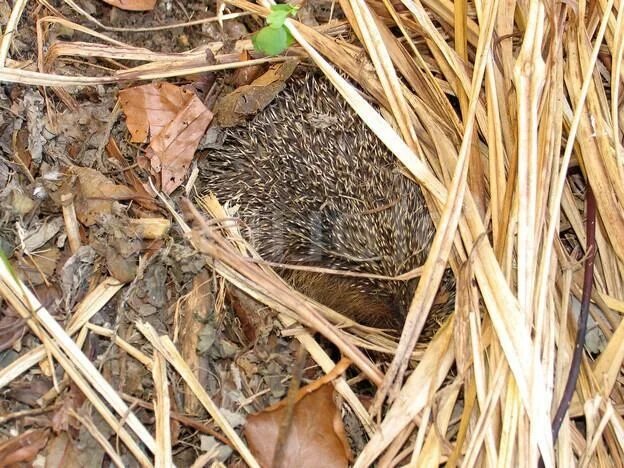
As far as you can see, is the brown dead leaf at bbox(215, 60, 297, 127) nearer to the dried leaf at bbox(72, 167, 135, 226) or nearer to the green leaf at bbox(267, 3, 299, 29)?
the green leaf at bbox(267, 3, 299, 29)

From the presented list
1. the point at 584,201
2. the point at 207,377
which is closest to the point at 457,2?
the point at 584,201

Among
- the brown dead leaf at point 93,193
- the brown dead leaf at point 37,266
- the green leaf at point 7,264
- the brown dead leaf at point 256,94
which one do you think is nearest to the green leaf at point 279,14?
the brown dead leaf at point 256,94

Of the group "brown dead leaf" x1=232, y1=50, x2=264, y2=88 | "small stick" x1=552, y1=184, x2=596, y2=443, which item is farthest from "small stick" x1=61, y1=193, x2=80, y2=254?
"small stick" x1=552, y1=184, x2=596, y2=443

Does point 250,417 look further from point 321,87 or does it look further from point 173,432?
point 321,87

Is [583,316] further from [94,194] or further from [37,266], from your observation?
[37,266]

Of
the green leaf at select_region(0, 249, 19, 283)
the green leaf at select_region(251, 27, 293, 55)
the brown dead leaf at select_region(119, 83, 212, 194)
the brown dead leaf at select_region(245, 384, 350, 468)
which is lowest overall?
the brown dead leaf at select_region(245, 384, 350, 468)

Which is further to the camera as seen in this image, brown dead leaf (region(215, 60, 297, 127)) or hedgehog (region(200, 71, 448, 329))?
brown dead leaf (region(215, 60, 297, 127))

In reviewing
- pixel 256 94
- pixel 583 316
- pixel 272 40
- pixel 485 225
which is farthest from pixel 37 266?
pixel 583 316
